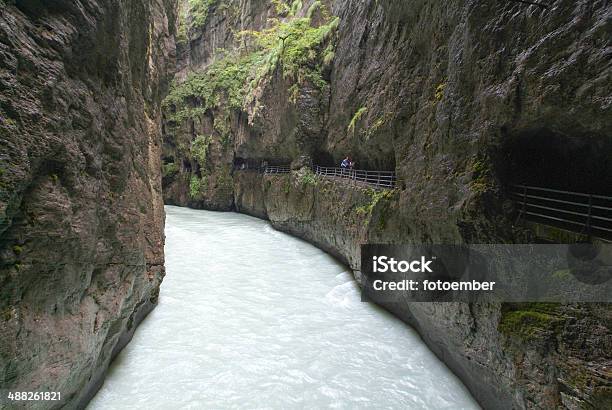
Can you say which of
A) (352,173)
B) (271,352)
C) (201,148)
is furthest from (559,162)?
(201,148)

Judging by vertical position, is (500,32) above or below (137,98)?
above

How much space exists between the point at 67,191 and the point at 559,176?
339 inches

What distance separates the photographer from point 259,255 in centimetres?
1714

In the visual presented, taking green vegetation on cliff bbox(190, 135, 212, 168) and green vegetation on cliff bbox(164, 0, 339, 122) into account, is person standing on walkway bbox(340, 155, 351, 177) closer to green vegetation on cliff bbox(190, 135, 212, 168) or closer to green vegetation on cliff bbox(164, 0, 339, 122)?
green vegetation on cliff bbox(164, 0, 339, 122)

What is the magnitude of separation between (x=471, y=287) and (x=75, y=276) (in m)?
7.38

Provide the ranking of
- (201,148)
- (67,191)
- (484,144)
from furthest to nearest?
1. (201,148)
2. (484,144)
3. (67,191)

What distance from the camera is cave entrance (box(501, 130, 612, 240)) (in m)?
5.61

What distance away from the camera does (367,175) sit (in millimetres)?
14844

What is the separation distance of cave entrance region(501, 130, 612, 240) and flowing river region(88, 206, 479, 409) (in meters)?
4.23

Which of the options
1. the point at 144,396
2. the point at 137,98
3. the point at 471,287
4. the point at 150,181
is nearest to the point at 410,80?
the point at 471,287

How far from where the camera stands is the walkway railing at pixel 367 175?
12531 millimetres

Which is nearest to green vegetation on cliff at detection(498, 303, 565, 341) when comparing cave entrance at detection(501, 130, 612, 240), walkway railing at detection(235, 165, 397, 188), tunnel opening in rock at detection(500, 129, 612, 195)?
cave entrance at detection(501, 130, 612, 240)

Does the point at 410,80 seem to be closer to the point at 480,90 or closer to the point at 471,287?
the point at 480,90

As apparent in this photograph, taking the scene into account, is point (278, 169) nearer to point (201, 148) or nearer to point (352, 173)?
point (352, 173)
